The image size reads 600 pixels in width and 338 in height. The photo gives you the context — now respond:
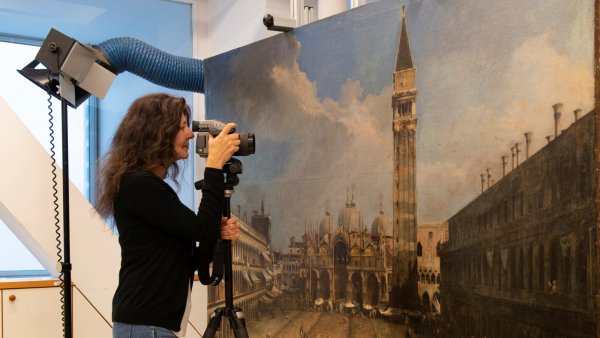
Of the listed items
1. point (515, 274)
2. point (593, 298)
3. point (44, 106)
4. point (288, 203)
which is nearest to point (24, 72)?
point (44, 106)

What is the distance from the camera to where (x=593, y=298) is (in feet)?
5.49

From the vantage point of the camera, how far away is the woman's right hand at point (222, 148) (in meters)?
1.82

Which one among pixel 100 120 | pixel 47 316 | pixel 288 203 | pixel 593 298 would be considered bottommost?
pixel 47 316

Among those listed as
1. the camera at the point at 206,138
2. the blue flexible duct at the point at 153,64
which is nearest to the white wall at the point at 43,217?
the blue flexible duct at the point at 153,64

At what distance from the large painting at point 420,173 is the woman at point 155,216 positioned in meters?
0.64

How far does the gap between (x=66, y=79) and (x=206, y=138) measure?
0.95m

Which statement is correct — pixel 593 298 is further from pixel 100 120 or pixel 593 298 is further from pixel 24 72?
pixel 100 120

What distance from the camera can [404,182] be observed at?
2199mm

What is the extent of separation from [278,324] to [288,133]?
0.80 meters

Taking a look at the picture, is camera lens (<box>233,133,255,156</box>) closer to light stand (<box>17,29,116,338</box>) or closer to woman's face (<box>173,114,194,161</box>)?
woman's face (<box>173,114,194,161</box>)

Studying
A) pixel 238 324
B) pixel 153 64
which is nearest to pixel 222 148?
pixel 238 324

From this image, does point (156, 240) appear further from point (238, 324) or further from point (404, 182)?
point (404, 182)

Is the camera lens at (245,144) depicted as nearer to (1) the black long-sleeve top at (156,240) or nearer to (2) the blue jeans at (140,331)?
(1) the black long-sleeve top at (156,240)

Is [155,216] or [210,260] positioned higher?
[155,216]
